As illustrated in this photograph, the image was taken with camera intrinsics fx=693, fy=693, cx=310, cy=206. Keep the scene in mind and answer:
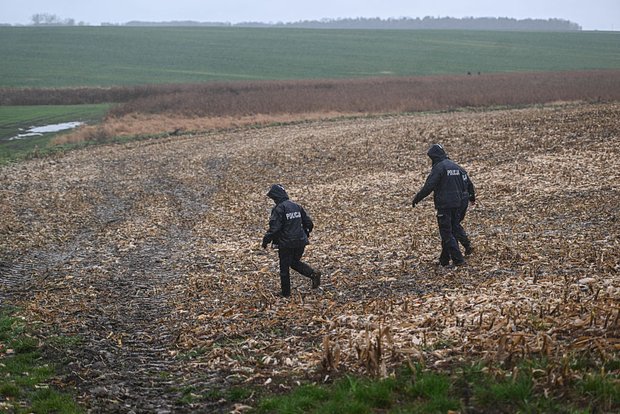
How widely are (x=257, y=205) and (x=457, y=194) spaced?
1100cm

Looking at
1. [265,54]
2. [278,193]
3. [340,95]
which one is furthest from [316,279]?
[265,54]

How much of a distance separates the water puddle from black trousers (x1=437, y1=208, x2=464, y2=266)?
114 feet

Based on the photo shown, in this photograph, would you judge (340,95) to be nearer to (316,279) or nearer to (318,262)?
(318,262)

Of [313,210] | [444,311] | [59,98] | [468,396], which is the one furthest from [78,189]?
[59,98]

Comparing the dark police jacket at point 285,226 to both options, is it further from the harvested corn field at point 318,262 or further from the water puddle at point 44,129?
the water puddle at point 44,129

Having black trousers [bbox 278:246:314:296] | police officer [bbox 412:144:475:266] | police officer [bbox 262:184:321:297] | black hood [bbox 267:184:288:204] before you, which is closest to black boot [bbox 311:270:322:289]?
black trousers [bbox 278:246:314:296]

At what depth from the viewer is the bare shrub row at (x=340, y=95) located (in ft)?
138

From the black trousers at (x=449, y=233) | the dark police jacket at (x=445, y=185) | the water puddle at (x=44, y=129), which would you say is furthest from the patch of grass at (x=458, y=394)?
the water puddle at (x=44, y=129)

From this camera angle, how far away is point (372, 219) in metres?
19.0

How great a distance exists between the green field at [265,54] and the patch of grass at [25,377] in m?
60.3

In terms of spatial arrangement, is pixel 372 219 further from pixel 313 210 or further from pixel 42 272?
pixel 42 272

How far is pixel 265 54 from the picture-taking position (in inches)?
3976

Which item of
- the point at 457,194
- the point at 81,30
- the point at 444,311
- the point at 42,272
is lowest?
the point at 42,272

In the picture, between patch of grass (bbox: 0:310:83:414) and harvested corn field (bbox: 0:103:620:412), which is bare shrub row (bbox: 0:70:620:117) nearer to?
harvested corn field (bbox: 0:103:620:412)
